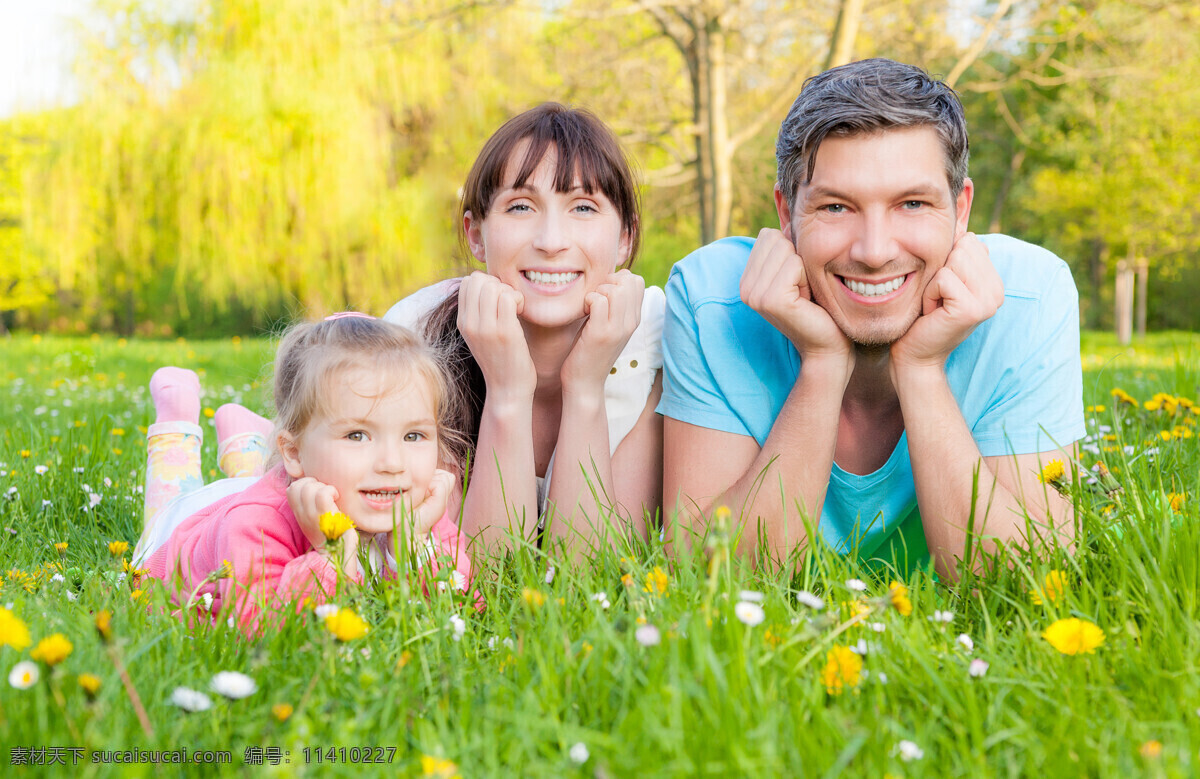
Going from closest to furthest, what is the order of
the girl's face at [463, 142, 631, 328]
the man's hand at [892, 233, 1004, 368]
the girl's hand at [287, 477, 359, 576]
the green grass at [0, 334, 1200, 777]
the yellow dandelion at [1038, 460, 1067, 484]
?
the green grass at [0, 334, 1200, 777], the yellow dandelion at [1038, 460, 1067, 484], the girl's hand at [287, 477, 359, 576], the man's hand at [892, 233, 1004, 368], the girl's face at [463, 142, 631, 328]

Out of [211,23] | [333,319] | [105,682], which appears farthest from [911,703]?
[211,23]

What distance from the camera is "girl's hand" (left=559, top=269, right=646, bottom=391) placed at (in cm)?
237

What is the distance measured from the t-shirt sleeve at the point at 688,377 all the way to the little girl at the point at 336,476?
0.61 m

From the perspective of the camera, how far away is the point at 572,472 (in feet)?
7.78

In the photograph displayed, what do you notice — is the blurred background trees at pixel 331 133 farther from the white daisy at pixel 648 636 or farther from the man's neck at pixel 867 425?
the white daisy at pixel 648 636

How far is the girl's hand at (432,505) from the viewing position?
208 centimetres

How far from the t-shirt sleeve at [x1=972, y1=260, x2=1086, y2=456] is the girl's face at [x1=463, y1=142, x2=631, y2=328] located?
3.58ft

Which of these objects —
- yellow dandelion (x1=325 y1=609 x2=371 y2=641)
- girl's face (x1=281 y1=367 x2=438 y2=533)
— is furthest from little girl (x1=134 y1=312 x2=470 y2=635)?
yellow dandelion (x1=325 y1=609 x2=371 y2=641)

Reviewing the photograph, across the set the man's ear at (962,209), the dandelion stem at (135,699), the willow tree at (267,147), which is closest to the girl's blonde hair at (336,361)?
the dandelion stem at (135,699)

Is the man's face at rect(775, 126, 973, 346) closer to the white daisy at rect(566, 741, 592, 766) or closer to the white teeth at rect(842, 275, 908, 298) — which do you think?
the white teeth at rect(842, 275, 908, 298)

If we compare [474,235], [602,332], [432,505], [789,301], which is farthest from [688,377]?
[474,235]

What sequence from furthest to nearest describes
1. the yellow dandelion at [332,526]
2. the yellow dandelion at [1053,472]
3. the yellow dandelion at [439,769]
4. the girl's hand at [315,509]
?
the girl's hand at [315,509], the yellow dandelion at [1053,472], the yellow dandelion at [332,526], the yellow dandelion at [439,769]

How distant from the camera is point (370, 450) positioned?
6.89 ft

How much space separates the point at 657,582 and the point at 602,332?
2.82 feet
